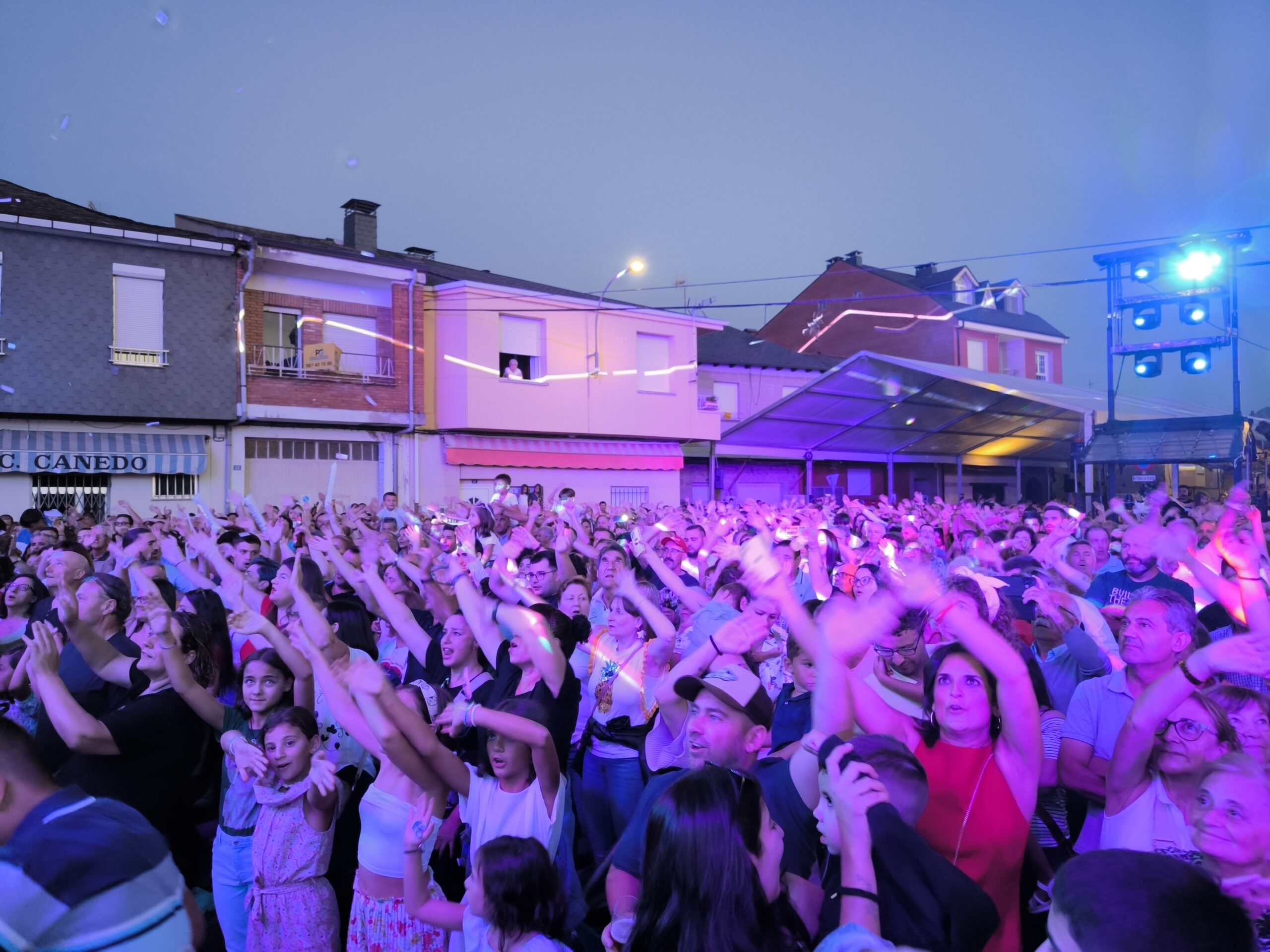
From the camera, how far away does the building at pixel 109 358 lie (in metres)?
14.7

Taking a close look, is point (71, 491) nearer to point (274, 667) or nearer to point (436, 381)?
point (436, 381)

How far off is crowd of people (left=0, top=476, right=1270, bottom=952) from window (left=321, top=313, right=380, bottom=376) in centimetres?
1304

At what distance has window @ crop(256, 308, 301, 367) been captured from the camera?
17.3m

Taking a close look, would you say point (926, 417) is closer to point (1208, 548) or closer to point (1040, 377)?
point (1208, 548)

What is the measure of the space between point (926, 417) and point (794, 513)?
984cm

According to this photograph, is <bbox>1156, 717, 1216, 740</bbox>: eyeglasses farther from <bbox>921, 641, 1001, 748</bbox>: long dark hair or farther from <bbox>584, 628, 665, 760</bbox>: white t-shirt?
<bbox>584, 628, 665, 760</bbox>: white t-shirt

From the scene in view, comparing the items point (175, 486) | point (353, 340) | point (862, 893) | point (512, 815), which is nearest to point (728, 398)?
point (353, 340)

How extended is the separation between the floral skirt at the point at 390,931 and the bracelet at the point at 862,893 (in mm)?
1605

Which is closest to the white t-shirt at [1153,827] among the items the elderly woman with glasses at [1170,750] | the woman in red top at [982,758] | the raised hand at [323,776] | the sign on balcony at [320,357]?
the elderly woman with glasses at [1170,750]

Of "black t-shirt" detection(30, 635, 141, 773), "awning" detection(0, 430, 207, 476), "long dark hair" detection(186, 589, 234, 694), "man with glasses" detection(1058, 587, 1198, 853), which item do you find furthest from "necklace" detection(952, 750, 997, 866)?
"awning" detection(0, 430, 207, 476)

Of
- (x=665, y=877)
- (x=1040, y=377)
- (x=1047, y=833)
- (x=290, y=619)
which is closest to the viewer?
(x=665, y=877)

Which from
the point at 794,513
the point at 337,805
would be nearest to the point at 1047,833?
the point at 337,805

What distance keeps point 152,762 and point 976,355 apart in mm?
35919

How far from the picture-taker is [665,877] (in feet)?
6.27
